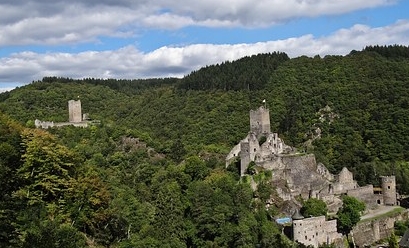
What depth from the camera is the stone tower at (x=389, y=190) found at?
2299 inches

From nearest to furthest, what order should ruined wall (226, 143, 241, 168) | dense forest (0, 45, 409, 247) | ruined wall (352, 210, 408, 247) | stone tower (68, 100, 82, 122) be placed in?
1. dense forest (0, 45, 409, 247)
2. ruined wall (352, 210, 408, 247)
3. ruined wall (226, 143, 241, 168)
4. stone tower (68, 100, 82, 122)

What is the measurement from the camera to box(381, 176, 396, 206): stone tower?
58.4 metres

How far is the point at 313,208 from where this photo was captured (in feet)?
156

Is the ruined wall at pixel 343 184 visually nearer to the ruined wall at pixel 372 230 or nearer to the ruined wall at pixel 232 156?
the ruined wall at pixel 372 230

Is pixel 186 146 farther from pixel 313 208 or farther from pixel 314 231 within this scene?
pixel 314 231

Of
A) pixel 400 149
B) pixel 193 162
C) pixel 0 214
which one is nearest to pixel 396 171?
pixel 400 149

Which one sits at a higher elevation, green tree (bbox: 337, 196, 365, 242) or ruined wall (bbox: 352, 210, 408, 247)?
green tree (bbox: 337, 196, 365, 242)

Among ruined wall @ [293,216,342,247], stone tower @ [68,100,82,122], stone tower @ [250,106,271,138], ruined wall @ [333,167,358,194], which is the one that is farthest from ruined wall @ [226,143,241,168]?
stone tower @ [68,100,82,122]

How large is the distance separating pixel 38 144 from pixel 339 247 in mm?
28948

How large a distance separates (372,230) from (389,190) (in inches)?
334

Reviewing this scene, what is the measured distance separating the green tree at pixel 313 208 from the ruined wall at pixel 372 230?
425 centimetres

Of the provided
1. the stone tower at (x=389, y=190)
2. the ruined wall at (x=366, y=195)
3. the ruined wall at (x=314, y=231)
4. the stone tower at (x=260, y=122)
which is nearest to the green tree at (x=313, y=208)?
the ruined wall at (x=314, y=231)

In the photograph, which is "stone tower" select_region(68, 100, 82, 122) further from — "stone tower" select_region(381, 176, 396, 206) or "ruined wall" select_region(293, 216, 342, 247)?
"stone tower" select_region(381, 176, 396, 206)

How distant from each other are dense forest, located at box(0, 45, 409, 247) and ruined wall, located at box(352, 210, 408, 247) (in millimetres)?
8587
